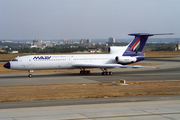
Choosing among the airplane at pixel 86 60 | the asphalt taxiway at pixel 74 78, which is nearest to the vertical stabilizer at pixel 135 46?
the airplane at pixel 86 60

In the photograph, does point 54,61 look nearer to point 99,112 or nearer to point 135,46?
point 135,46

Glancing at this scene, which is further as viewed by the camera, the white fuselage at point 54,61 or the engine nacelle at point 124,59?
the engine nacelle at point 124,59

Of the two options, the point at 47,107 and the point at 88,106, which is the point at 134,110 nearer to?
the point at 88,106

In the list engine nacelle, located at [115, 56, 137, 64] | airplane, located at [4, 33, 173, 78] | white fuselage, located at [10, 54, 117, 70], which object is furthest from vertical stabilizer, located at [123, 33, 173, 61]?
white fuselage, located at [10, 54, 117, 70]

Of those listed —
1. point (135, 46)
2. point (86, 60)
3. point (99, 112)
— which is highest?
point (135, 46)

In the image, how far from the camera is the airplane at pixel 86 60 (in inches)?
1423

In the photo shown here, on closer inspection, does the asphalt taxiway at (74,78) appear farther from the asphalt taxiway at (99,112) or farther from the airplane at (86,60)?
the asphalt taxiway at (99,112)

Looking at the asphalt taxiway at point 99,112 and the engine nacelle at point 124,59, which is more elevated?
the engine nacelle at point 124,59

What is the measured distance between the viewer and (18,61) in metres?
35.9

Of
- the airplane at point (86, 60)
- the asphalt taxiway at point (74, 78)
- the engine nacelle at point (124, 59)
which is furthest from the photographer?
the engine nacelle at point (124, 59)

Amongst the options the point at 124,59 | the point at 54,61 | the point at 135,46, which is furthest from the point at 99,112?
the point at 135,46

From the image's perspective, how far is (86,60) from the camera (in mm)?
39500

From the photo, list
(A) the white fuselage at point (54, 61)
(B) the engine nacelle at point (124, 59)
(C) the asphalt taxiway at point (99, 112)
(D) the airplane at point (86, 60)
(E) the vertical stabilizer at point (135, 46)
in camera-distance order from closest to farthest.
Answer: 1. (C) the asphalt taxiway at point (99, 112)
2. (A) the white fuselage at point (54, 61)
3. (D) the airplane at point (86, 60)
4. (B) the engine nacelle at point (124, 59)
5. (E) the vertical stabilizer at point (135, 46)

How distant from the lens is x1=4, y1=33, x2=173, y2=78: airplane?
119ft
